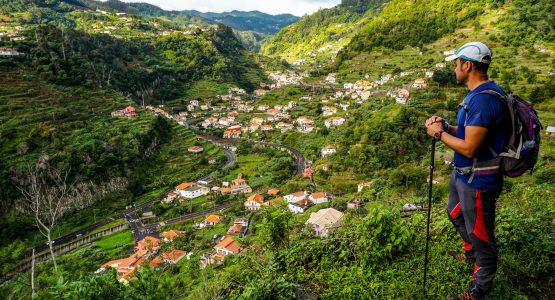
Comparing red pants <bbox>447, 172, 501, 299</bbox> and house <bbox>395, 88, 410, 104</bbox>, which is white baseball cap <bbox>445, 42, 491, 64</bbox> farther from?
house <bbox>395, 88, 410, 104</bbox>

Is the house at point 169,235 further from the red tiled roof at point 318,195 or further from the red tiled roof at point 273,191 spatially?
the red tiled roof at point 318,195

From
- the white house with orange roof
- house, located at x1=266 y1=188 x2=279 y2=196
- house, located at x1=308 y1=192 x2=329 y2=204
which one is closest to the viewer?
the white house with orange roof

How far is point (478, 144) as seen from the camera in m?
2.23

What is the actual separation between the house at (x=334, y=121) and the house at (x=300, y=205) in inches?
784

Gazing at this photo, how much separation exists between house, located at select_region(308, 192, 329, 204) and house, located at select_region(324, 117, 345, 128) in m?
18.9

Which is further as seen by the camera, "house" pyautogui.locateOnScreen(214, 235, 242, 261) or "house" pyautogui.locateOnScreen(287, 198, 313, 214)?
"house" pyautogui.locateOnScreen(287, 198, 313, 214)

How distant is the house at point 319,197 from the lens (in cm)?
2611

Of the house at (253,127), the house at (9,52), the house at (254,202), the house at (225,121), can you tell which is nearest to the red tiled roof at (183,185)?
the house at (254,202)

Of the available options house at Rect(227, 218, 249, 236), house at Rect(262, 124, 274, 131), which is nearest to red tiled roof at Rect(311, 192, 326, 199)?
house at Rect(227, 218, 249, 236)

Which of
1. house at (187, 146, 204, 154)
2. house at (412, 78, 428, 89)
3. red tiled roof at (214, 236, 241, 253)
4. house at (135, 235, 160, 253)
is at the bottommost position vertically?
house at (135, 235, 160, 253)

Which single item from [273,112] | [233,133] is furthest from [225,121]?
[273,112]

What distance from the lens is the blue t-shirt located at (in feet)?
7.22

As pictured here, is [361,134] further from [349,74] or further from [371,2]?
[371,2]

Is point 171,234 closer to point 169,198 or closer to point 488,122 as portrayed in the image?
point 169,198
